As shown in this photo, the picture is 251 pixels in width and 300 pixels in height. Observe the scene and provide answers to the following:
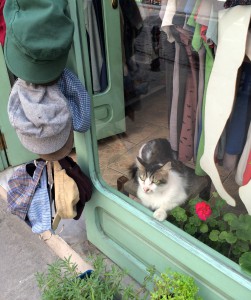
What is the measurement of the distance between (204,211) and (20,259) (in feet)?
3.92

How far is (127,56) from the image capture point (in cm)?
218

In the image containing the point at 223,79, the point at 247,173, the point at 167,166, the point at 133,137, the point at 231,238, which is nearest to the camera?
the point at 223,79

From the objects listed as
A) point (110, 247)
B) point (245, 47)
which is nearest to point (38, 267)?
point (110, 247)

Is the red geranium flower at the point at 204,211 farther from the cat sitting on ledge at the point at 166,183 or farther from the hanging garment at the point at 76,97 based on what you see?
the hanging garment at the point at 76,97

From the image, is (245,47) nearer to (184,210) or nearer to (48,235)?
(184,210)

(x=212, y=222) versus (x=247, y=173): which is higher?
(x=247, y=173)

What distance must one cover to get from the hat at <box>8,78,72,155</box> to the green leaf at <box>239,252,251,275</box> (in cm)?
87

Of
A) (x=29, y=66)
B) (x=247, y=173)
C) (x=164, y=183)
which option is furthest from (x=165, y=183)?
(x=29, y=66)

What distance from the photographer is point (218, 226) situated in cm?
147

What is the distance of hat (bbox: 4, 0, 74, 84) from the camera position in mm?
1044

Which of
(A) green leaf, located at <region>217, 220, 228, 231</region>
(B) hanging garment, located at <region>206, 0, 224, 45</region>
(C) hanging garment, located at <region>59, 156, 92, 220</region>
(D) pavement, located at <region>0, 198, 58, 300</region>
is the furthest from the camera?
(D) pavement, located at <region>0, 198, 58, 300</region>

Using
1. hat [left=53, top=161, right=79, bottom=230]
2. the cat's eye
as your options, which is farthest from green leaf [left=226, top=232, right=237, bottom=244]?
hat [left=53, top=161, right=79, bottom=230]

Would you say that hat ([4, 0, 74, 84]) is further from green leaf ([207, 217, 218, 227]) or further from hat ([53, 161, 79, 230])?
green leaf ([207, 217, 218, 227])

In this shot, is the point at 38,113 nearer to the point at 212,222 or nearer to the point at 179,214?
the point at 179,214
